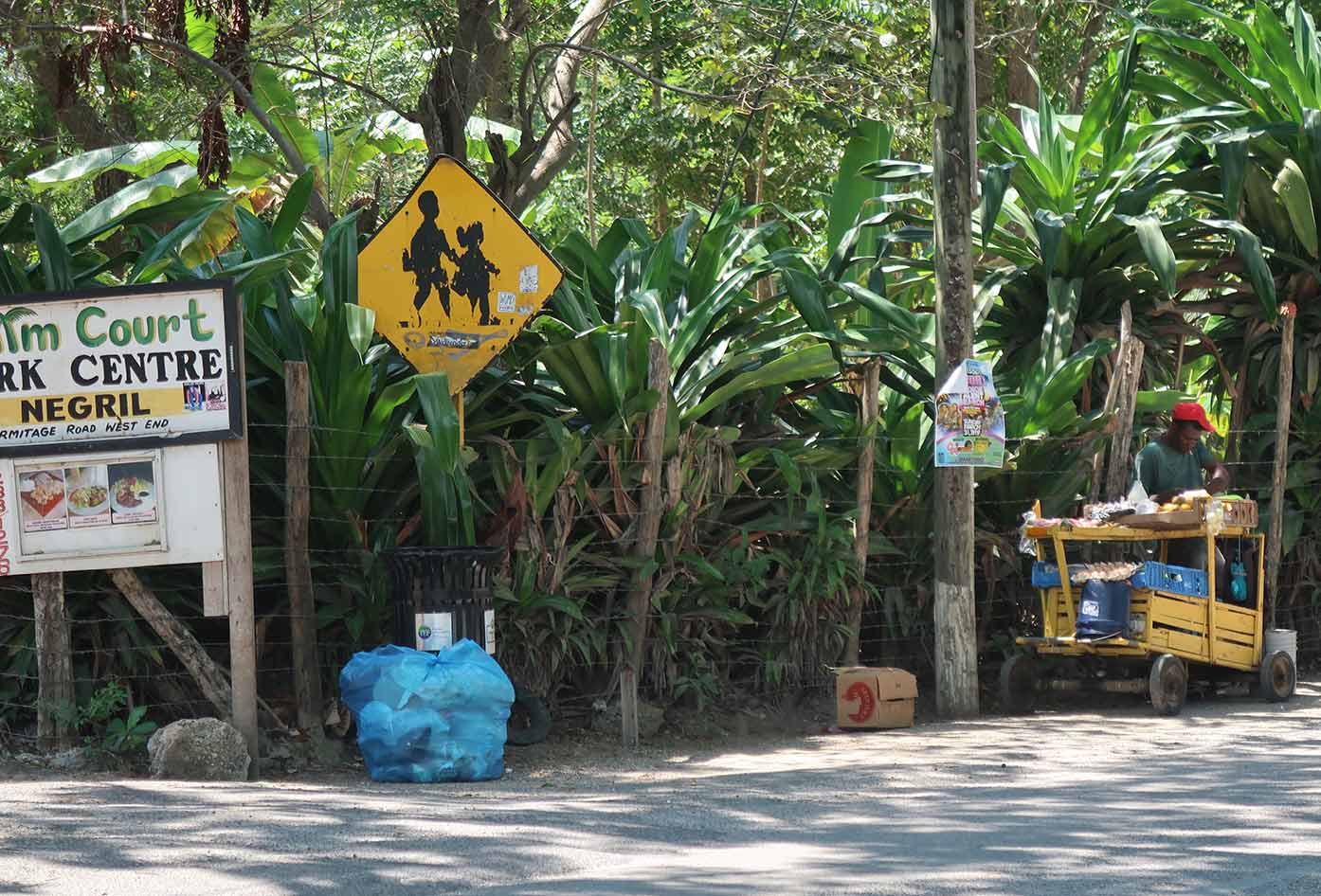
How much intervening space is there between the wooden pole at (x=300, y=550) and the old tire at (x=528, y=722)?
0.99 meters

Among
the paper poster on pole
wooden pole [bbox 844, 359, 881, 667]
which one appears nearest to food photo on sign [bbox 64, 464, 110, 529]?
wooden pole [bbox 844, 359, 881, 667]

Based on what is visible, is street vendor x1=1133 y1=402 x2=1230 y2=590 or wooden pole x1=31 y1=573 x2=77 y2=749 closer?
wooden pole x1=31 y1=573 x2=77 y2=749

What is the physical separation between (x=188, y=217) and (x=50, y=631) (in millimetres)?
2623

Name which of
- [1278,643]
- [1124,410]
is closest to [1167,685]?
[1278,643]

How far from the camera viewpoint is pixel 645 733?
31.0 feet

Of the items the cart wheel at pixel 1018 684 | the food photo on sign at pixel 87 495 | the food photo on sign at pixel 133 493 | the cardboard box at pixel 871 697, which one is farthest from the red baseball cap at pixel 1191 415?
the food photo on sign at pixel 87 495

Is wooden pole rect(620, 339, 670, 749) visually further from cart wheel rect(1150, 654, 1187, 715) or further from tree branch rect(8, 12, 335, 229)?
cart wheel rect(1150, 654, 1187, 715)

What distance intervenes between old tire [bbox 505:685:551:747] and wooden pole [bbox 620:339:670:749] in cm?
46

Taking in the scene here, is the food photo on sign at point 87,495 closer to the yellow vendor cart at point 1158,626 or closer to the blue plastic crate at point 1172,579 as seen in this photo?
the yellow vendor cart at point 1158,626

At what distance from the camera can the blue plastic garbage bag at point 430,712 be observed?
7.88 meters

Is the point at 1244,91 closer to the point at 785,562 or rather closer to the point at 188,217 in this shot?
the point at 785,562

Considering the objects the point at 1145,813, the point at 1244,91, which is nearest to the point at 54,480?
the point at 1145,813

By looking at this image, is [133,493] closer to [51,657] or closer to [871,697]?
[51,657]

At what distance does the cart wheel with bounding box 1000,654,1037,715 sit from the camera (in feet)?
34.9
